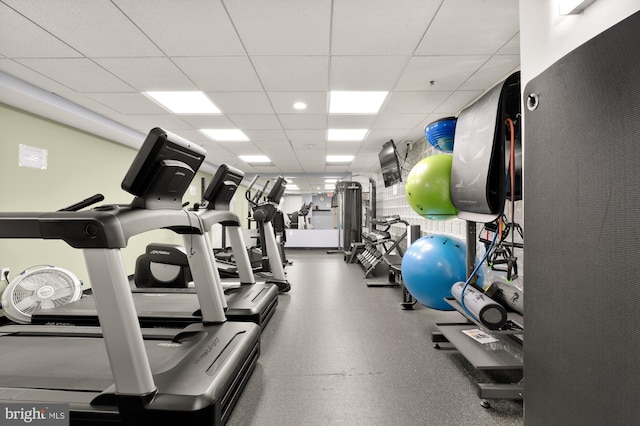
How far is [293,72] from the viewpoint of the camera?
3037 millimetres

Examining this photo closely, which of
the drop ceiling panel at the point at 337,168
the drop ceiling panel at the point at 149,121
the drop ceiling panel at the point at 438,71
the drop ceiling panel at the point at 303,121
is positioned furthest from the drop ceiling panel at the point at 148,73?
the drop ceiling panel at the point at 337,168

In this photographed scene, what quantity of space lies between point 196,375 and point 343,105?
3.48m

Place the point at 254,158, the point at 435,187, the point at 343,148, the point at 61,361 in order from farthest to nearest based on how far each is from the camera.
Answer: the point at 254,158 → the point at 343,148 → the point at 435,187 → the point at 61,361

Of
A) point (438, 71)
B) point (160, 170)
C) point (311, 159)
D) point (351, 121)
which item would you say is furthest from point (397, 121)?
point (160, 170)

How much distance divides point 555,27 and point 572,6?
9cm

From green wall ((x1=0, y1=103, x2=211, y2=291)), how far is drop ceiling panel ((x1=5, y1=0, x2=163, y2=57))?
5.59 feet

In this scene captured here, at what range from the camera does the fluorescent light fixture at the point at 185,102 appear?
361cm

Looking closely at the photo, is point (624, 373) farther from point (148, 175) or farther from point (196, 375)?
point (148, 175)

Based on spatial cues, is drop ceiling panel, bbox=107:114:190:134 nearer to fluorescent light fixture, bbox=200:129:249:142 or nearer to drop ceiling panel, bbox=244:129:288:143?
fluorescent light fixture, bbox=200:129:249:142

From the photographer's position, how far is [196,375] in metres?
1.36

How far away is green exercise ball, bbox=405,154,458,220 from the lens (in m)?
2.24

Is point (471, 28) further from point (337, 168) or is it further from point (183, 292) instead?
Answer: point (337, 168)

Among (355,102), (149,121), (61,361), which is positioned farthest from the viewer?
(149,121)

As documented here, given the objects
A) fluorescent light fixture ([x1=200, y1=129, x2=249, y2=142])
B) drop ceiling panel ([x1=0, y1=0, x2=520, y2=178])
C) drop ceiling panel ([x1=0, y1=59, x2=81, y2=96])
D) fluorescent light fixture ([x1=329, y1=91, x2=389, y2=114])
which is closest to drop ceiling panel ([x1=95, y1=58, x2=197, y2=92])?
drop ceiling panel ([x1=0, y1=0, x2=520, y2=178])
